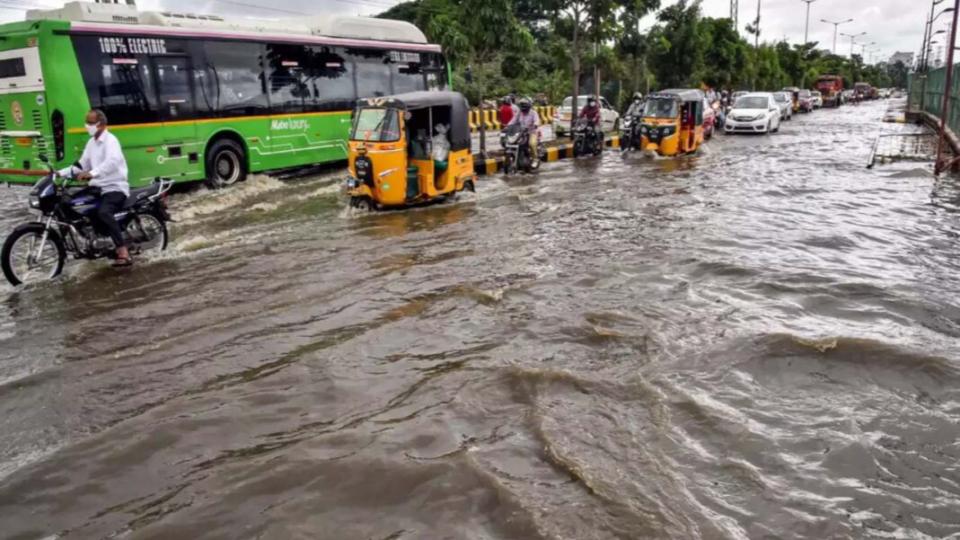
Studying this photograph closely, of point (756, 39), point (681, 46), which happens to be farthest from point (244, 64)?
point (756, 39)

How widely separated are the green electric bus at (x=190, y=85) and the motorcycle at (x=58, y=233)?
3.36 m

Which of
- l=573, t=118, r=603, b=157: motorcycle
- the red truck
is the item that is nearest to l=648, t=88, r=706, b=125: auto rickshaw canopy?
l=573, t=118, r=603, b=157: motorcycle

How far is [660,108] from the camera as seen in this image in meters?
18.8

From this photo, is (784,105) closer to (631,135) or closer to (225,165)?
(631,135)

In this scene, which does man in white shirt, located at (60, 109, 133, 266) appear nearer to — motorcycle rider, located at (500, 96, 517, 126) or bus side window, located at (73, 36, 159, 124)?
bus side window, located at (73, 36, 159, 124)

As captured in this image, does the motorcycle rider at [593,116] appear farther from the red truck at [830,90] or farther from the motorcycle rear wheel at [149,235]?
the red truck at [830,90]

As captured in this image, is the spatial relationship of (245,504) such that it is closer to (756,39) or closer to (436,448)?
(436,448)

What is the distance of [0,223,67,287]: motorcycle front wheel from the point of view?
7078 mm

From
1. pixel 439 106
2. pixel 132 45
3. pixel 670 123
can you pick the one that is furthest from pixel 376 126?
pixel 670 123

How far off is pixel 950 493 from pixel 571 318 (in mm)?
3131

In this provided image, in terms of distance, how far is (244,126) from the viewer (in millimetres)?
13180

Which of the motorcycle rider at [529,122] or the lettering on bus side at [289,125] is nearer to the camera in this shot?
the lettering on bus side at [289,125]

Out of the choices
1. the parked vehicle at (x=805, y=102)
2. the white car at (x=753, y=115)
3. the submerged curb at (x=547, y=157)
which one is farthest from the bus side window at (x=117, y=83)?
the parked vehicle at (x=805, y=102)

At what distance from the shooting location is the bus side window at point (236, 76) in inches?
498
